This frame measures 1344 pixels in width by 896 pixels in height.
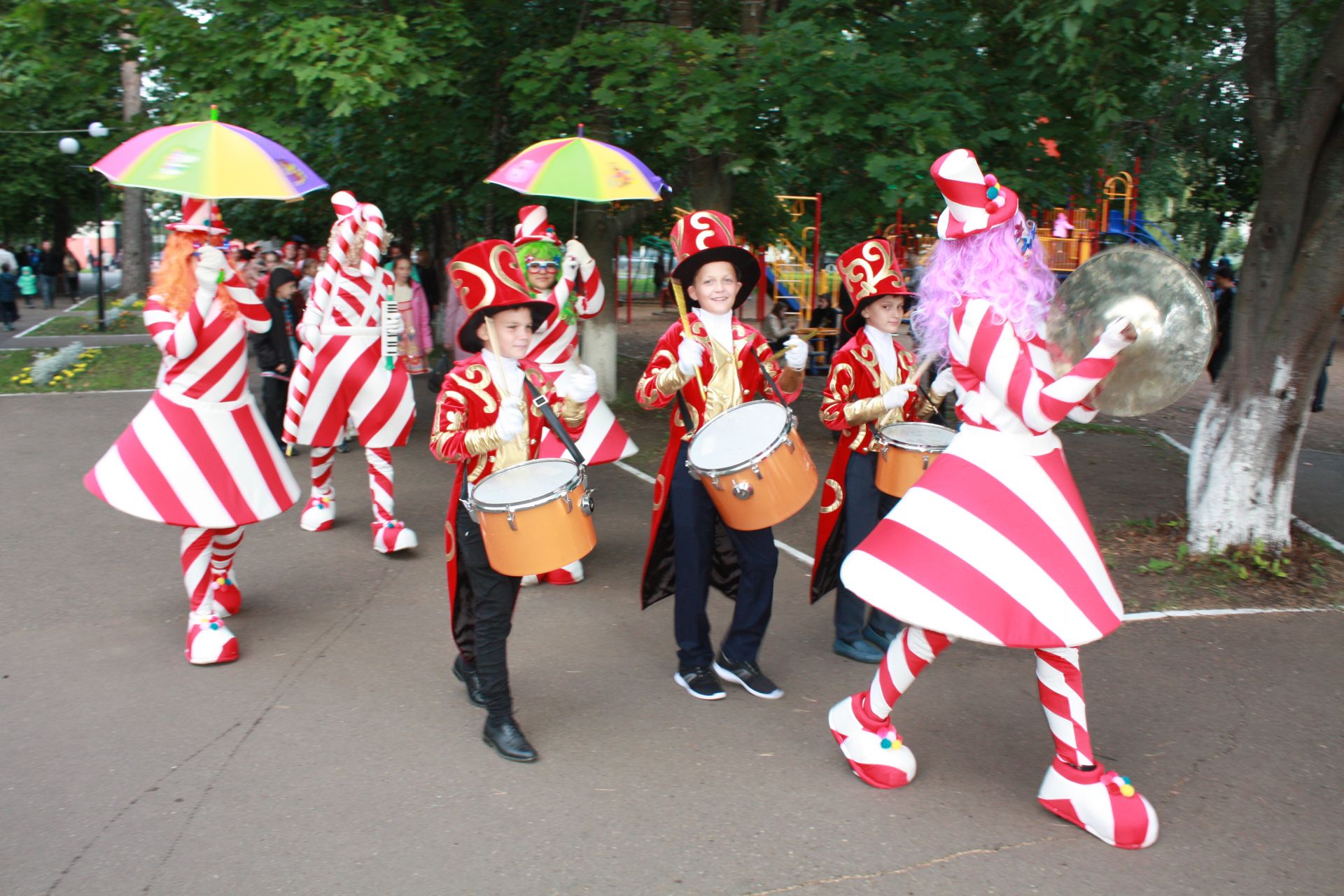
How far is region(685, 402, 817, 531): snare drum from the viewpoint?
14.1 ft

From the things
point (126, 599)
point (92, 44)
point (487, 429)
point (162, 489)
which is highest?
point (92, 44)

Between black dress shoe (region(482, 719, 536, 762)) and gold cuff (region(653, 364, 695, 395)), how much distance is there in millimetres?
1393

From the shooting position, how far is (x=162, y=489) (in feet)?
16.5

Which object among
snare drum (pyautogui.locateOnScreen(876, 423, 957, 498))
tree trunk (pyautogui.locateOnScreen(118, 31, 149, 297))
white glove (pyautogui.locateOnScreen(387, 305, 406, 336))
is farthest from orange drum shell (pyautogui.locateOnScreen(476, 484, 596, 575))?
tree trunk (pyautogui.locateOnScreen(118, 31, 149, 297))

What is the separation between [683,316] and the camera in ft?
15.5

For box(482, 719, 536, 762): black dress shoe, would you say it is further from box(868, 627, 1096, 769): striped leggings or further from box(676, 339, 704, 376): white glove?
box(676, 339, 704, 376): white glove

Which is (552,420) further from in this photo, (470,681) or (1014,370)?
A: (1014,370)

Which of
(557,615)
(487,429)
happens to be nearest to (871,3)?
(557,615)

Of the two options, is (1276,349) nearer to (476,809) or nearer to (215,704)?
(476,809)

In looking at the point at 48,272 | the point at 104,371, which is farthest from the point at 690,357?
the point at 48,272

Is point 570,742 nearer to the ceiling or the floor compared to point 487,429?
nearer to the floor

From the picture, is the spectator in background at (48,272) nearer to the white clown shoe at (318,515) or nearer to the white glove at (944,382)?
the white clown shoe at (318,515)

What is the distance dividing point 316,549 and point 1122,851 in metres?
5.02

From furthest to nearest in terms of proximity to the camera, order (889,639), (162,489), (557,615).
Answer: (557,615) → (889,639) → (162,489)
